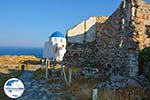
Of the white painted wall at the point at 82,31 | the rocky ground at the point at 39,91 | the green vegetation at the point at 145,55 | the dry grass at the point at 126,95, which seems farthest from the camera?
the white painted wall at the point at 82,31

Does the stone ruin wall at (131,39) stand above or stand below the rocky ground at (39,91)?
above

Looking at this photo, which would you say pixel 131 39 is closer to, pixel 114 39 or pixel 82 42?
pixel 114 39

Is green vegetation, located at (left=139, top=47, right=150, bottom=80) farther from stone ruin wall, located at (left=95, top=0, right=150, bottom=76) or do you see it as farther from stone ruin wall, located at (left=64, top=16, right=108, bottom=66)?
stone ruin wall, located at (left=64, top=16, right=108, bottom=66)

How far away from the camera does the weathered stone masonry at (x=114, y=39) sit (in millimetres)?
17688

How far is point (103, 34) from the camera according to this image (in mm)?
26203

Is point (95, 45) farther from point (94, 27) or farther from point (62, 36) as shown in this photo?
point (62, 36)

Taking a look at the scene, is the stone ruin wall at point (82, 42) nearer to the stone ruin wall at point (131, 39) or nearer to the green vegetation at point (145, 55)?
the stone ruin wall at point (131, 39)

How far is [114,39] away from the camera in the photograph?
24.2 m

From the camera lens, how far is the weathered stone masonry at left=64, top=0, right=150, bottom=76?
1769 centimetres

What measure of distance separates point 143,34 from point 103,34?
28.7ft

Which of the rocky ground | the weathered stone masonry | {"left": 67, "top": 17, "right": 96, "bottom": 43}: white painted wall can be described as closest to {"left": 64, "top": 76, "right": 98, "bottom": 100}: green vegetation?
the rocky ground

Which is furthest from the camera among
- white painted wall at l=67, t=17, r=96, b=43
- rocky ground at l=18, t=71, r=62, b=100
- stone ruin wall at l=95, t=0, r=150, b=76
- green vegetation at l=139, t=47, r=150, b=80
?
white painted wall at l=67, t=17, r=96, b=43
